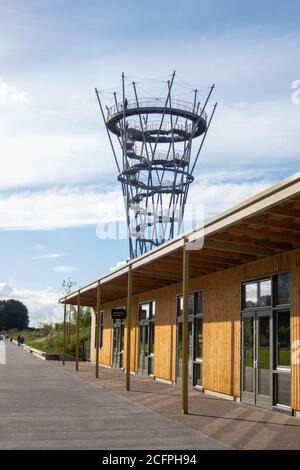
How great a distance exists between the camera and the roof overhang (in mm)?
8913

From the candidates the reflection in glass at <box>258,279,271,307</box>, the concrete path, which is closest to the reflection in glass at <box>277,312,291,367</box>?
the reflection in glass at <box>258,279,271,307</box>

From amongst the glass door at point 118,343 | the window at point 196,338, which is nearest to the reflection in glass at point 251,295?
the window at point 196,338

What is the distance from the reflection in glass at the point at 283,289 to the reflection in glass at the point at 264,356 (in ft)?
1.98

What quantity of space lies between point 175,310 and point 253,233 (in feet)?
26.1

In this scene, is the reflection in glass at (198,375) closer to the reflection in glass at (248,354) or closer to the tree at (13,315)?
the reflection in glass at (248,354)

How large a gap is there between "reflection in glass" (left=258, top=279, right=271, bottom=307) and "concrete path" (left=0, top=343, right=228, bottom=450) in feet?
10.8

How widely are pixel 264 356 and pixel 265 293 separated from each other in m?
1.31

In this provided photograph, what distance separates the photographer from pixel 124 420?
10.4 metres

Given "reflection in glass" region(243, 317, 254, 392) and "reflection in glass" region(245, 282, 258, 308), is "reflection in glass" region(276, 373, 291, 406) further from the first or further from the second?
"reflection in glass" region(245, 282, 258, 308)

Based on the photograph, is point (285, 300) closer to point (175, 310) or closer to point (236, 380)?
point (236, 380)

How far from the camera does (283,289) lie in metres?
12.2

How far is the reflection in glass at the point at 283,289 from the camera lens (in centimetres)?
1196

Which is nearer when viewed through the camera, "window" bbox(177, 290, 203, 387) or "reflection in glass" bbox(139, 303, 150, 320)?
"window" bbox(177, 290, 203, 387)
